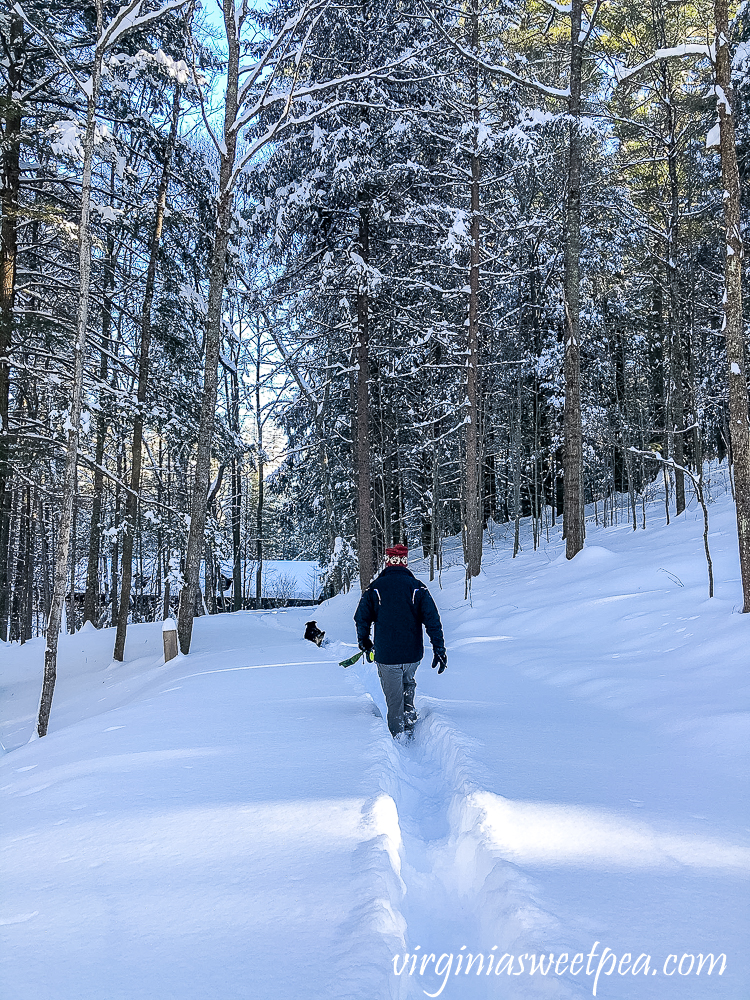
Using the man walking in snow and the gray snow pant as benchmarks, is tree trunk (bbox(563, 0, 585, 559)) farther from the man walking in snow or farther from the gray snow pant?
the gray snow pant

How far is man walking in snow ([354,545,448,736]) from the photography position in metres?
6.13

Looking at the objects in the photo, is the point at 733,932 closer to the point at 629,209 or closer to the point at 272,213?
the point at 272,213

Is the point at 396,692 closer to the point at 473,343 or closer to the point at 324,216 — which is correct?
the point at 473,343

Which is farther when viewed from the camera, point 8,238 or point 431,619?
point 8,238

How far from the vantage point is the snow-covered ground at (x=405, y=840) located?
2.28m

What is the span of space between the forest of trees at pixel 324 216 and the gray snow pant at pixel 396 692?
12.8ft

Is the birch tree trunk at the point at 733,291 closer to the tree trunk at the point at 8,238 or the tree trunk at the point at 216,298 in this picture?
the tree trunk at the point at 216,298

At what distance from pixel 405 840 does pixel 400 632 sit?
8.55 ft

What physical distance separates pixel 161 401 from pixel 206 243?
12.4 feet

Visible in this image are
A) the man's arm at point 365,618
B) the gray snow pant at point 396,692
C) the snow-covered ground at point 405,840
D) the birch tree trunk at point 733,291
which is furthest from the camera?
the birch tree trunk at point 733,291

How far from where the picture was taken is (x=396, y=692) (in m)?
6.10

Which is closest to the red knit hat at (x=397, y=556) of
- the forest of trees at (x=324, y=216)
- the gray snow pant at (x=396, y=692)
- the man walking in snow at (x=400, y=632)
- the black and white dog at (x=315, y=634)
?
the man walking in snow at (x=400, y=632)

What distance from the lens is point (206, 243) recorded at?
1415 centimetres
